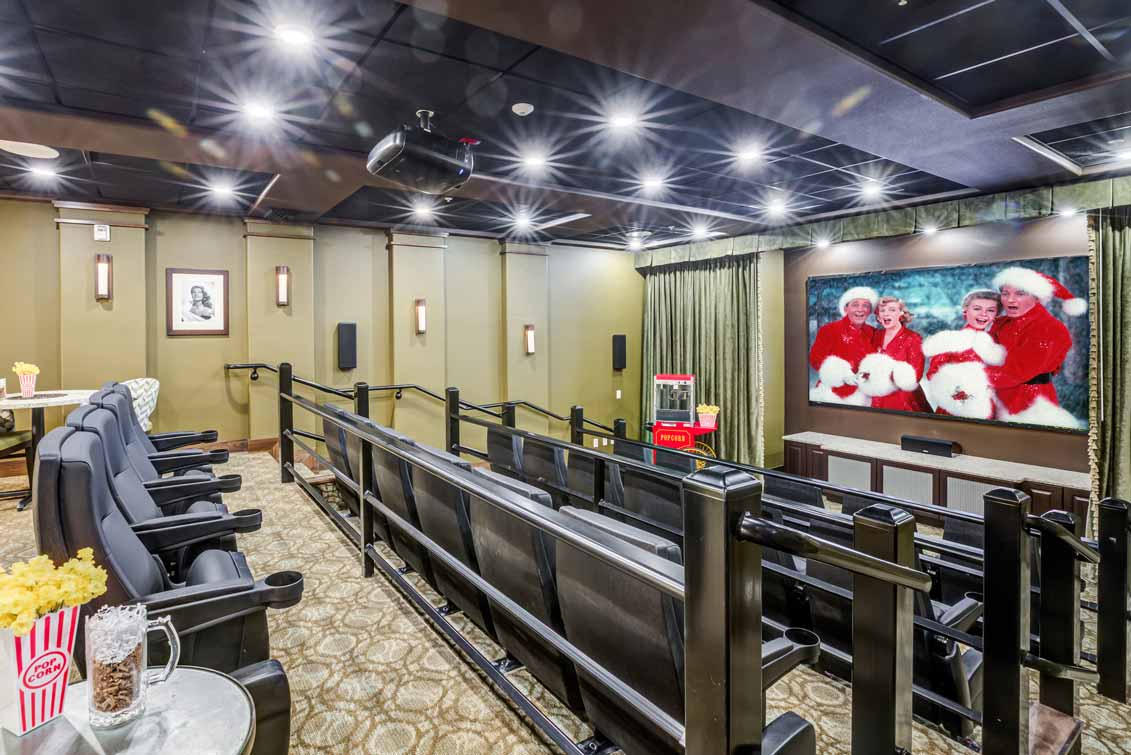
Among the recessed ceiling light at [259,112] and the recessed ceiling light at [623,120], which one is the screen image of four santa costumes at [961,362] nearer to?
the recessed ceiling light at [623,120]

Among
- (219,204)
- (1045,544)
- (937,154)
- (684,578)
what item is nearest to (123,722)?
(684,578)

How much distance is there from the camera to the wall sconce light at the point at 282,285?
20.6 ft

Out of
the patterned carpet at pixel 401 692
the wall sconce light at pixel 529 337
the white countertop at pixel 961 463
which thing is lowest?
the patterned carpet at pixel 401 692

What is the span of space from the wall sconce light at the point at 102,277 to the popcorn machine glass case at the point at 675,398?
20.2 feet

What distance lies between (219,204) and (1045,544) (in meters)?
6.68

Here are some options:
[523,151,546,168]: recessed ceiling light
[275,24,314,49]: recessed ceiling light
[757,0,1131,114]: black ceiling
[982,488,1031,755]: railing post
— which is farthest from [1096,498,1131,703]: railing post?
[523,151,546,168]: recessed ceiling light

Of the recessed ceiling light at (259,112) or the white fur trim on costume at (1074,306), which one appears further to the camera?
the white fur trim on costume at (1074,306)

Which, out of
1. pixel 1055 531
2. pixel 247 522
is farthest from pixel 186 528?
pixel 1055 531

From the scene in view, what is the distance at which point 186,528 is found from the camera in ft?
6.82

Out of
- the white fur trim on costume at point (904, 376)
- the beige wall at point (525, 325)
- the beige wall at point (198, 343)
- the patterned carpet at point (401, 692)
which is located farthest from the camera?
the beige wall at point (525, 325)

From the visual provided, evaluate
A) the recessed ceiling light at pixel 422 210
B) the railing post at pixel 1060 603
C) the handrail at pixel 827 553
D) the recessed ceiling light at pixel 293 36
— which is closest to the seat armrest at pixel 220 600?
the handrail at pixel 827 553

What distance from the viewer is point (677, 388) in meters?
7.94

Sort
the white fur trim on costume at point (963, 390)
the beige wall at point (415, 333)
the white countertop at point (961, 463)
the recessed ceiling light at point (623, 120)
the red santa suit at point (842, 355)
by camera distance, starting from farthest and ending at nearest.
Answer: the beige wall at point (415, 333) → the red santa suit at point (842, 355) → the white fur trim on costume at point (963, 390) → the white countertop at point (961, 463) → the recessed ceiling light at point (623, 120)

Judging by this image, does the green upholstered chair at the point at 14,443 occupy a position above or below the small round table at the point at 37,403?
below
